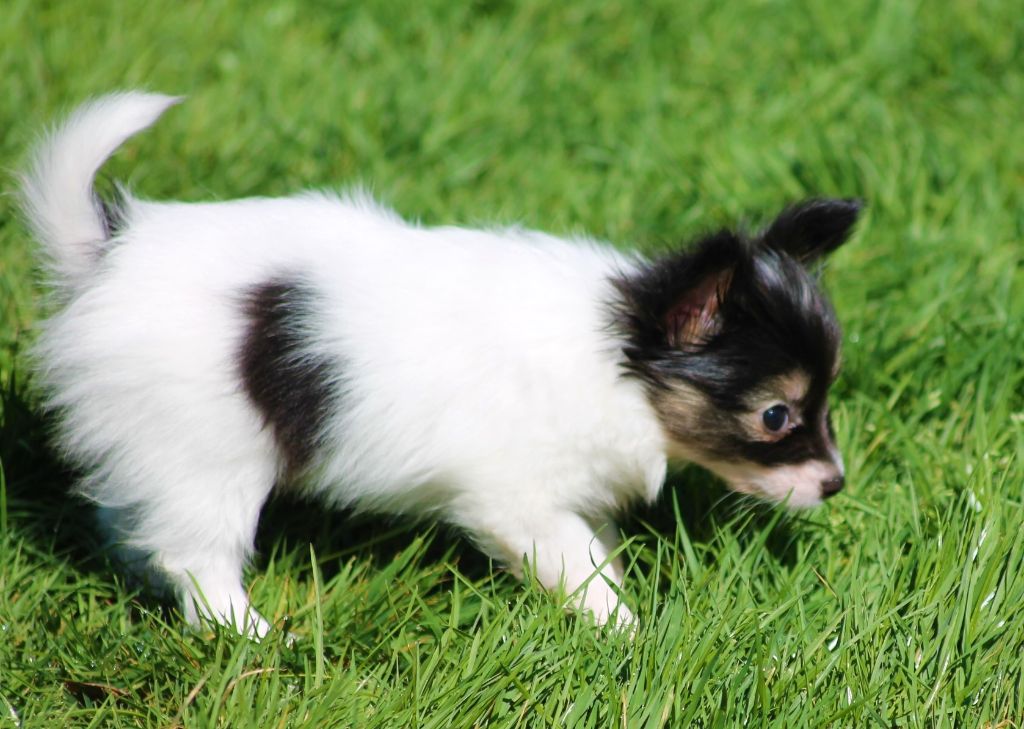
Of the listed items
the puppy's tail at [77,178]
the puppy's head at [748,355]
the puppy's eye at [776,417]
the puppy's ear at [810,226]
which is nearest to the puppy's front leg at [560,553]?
the puppy's head at [748,355]

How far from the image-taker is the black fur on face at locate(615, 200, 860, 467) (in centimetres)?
335

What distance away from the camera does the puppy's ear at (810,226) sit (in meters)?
3.59

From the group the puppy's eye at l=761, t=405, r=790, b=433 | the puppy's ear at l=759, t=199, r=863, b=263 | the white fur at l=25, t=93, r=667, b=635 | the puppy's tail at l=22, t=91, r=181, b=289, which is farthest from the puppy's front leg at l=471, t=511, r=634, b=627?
the puppy's tail at l=22, t=91, r=181, b=289

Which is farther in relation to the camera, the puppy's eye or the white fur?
the puppy's eye

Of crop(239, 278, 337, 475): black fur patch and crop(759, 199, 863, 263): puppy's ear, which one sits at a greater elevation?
crop(239, 278, 337, 475): black fur patch

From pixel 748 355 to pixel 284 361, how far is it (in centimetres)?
125

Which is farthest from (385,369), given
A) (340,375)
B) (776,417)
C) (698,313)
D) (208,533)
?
(776,417)

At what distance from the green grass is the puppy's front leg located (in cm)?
10

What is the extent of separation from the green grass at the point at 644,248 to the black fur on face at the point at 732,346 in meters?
0.28

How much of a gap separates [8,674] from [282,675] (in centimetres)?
69

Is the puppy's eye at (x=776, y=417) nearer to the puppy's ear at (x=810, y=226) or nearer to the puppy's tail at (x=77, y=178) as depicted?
the puppy's ear at (x=810, y=226)

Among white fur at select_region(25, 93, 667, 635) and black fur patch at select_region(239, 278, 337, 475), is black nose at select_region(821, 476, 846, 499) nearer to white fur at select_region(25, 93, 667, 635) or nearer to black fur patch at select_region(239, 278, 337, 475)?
white fur at select_region(25, 93, 667, 635)

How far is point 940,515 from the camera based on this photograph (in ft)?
12.2

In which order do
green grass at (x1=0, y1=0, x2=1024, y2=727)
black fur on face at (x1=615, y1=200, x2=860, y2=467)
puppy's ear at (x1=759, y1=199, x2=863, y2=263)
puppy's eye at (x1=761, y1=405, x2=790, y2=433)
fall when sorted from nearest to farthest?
green grass at (x1=0, y1=0, x2=1024, y2=727) < black fur on face at (x1=615, y1=200, x2=860, y2=467) < puppy's eye at (x1=761, y1=405, x2=790, y2=433) < puppy's ear at (x1=759, y1=199, x2=863, y2=263)
